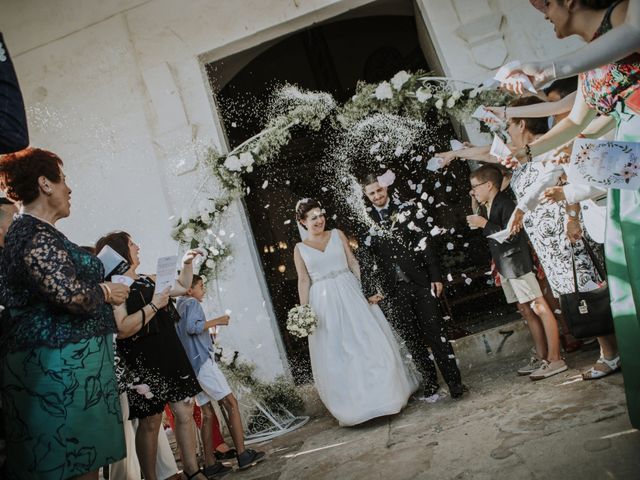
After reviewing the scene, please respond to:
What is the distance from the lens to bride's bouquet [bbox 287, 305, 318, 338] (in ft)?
15.2

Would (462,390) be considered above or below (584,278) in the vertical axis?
below

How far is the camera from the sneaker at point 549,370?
12.9 ft

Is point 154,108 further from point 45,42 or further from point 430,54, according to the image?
point 430,54

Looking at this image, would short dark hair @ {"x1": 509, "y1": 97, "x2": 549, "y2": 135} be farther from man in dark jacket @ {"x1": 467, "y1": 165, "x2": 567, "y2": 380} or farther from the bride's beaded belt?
the bride's beaded belt

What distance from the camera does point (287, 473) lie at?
3.54 m

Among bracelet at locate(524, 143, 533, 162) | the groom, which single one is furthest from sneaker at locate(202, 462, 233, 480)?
bracelet at locate(524, 143, 533, 162)

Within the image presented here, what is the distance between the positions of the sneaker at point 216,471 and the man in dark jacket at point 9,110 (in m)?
3.28

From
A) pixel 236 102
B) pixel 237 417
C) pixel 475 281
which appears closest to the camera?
pixel 237 417

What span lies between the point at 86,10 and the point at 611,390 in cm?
746

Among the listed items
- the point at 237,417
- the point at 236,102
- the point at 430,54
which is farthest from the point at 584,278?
the point at 236,102

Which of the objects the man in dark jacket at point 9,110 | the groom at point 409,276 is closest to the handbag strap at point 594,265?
the groom at point 409,276

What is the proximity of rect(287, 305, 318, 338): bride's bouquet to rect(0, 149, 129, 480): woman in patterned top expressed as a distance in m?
2.39

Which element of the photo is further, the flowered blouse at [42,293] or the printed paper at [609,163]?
the flowered blouse at [42,293]

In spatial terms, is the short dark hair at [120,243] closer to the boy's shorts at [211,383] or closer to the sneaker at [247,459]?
the boy's shorts at [211,383]
